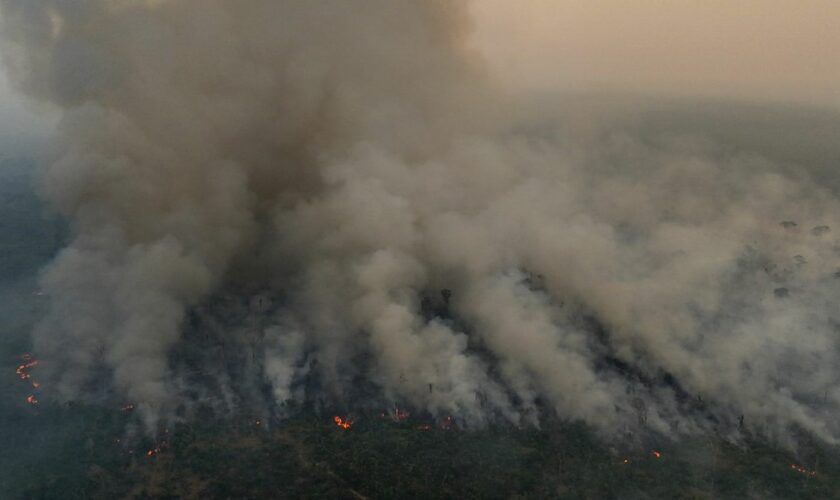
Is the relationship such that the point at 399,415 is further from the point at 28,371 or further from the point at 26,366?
the point at 26,366

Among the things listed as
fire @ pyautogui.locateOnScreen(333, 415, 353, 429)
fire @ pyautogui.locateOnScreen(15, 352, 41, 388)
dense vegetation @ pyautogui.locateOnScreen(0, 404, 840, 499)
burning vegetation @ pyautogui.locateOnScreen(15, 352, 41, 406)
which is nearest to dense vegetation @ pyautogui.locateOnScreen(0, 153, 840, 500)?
dense vegetation @ pyautogui.locateOnScreen(0, 404, 840, 499)

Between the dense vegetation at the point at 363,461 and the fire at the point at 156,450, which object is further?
the fire at the point at 156,450

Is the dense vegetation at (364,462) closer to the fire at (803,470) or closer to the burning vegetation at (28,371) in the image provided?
the fire at (803,470)

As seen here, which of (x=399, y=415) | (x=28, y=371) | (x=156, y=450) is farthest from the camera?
(x=28, y=371)

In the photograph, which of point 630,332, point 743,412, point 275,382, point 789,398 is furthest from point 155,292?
point 789,398

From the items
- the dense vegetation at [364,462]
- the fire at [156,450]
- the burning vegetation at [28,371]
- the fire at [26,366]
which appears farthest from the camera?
the fire at [26,366]

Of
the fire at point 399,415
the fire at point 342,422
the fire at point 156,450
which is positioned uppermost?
the fire at point 399,415

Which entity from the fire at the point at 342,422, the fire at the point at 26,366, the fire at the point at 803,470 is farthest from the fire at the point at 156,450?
the fire at the point at 803,470

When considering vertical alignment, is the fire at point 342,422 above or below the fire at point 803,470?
below

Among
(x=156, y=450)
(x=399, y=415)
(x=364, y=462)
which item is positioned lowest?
(x=156, y=450)

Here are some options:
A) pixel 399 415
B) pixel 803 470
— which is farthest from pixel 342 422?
pixel 803 470
